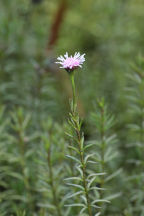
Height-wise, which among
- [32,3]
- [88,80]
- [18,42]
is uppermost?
[32,3]

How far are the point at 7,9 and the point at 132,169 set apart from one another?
93cm

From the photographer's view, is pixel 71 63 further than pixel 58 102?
No

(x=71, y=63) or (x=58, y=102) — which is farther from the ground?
(x=58, y=102)

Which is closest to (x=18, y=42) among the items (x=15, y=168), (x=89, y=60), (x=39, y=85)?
(x=39, y=85)

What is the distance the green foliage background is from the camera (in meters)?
0.78

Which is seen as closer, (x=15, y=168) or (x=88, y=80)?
(x=15, y=168)

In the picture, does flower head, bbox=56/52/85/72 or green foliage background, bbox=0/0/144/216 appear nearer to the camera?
flower head, bbox=56/52/85/72

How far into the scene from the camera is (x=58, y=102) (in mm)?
1286

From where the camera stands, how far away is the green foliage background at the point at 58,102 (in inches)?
30.6

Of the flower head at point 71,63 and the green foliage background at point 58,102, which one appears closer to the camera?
the flower head at point 71,63

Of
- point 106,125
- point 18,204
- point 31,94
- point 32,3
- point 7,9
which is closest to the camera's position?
point 106,125

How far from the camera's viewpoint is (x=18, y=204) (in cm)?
82

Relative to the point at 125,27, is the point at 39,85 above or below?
below

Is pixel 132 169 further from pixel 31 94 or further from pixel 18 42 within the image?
pixel 18 42
